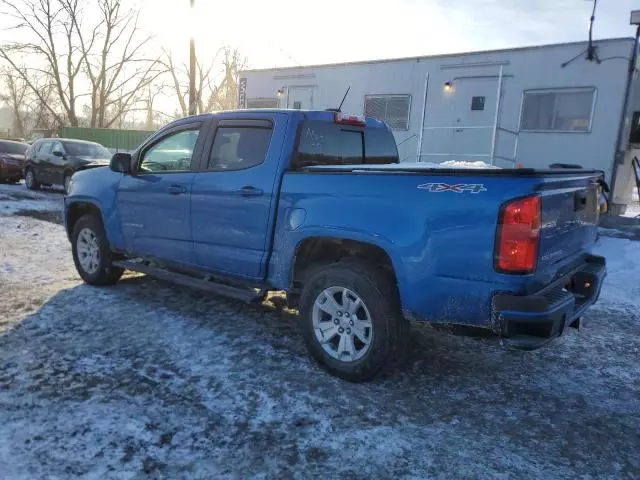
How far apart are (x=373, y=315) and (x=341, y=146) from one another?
1760mm

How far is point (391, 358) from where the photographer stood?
11.5 ft

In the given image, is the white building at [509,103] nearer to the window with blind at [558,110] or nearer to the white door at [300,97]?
the window with blind at [558,110]

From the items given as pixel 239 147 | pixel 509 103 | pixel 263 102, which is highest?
pixel 263 102

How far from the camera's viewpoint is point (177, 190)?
477 centimetres

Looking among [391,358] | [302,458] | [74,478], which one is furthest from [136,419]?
[391,358]

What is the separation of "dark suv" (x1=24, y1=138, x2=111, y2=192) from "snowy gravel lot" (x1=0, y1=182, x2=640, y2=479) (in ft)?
35.3

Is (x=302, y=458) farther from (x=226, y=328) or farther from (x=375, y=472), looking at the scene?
(x=226, y=328)

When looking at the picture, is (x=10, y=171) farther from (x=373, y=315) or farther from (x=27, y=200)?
(x=373, y=315)

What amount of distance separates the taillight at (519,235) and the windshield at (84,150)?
14.7 metres

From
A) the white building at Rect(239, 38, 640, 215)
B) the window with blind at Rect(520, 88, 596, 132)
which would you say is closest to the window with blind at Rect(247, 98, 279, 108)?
the white building at Rect(239, 38, 640, 215)

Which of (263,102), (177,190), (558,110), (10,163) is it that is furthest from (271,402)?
(10,163)

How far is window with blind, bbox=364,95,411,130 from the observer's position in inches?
524

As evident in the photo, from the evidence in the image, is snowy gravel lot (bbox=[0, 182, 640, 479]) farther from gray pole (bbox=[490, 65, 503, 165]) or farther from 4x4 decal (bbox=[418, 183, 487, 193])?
gray pole (bbox=[490, 65, 503, 165])

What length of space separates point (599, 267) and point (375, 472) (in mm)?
2520
